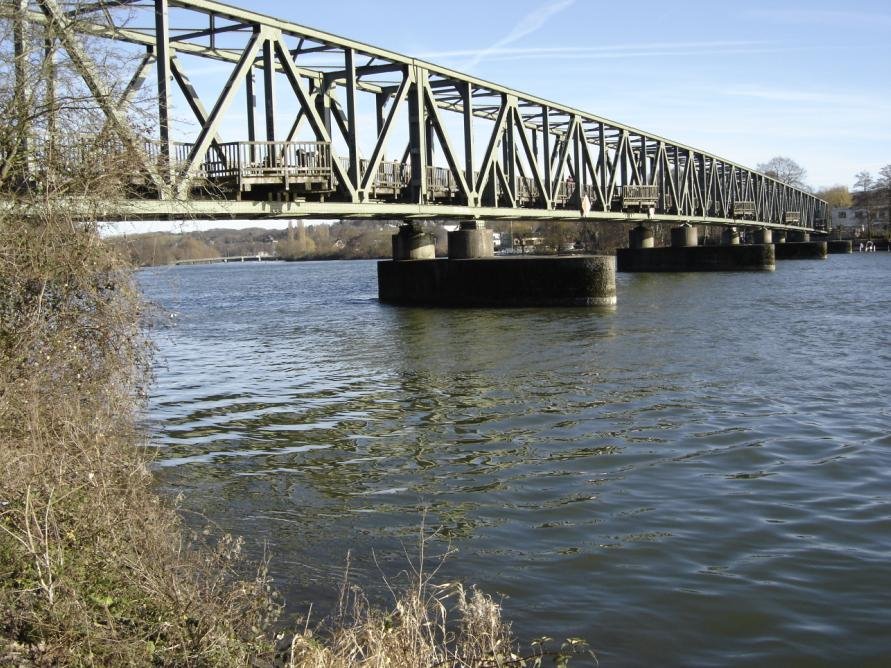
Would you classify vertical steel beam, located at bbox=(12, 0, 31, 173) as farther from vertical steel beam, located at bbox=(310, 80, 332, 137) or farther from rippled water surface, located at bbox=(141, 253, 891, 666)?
vertical steel beam, located at bbox=(310, 80, 332, 137)

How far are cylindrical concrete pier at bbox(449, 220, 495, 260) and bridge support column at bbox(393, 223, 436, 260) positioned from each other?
1419mm

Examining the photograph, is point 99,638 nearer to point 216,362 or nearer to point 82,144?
point 82,144

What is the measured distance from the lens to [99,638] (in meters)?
5.16

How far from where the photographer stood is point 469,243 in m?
42.5

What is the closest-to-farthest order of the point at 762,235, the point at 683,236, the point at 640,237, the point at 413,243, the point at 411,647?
1. the point at 411,647
2. the point at 413,243
3. the point at 640,237
4. the point at 683,236
5. the point at 762,235

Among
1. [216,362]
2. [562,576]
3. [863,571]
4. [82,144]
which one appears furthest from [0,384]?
[216,362]

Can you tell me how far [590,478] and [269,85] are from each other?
2215 centimetres

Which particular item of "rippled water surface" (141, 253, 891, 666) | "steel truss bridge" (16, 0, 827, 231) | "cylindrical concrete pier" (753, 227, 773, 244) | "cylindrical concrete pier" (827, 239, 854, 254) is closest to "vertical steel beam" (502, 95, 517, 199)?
"steel truss bridge" (16, 0, 827, 231)

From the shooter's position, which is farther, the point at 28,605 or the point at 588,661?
the point at 588,661

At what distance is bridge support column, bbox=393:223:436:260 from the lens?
142ft

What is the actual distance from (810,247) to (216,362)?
9615 cm

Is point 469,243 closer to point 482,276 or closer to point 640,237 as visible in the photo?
point 482,276

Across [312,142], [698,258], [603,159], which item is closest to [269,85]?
[312,142]

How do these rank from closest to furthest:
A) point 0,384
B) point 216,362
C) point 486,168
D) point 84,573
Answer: point 84,573 < point 0,384 < point 216,362 < point 486,168
